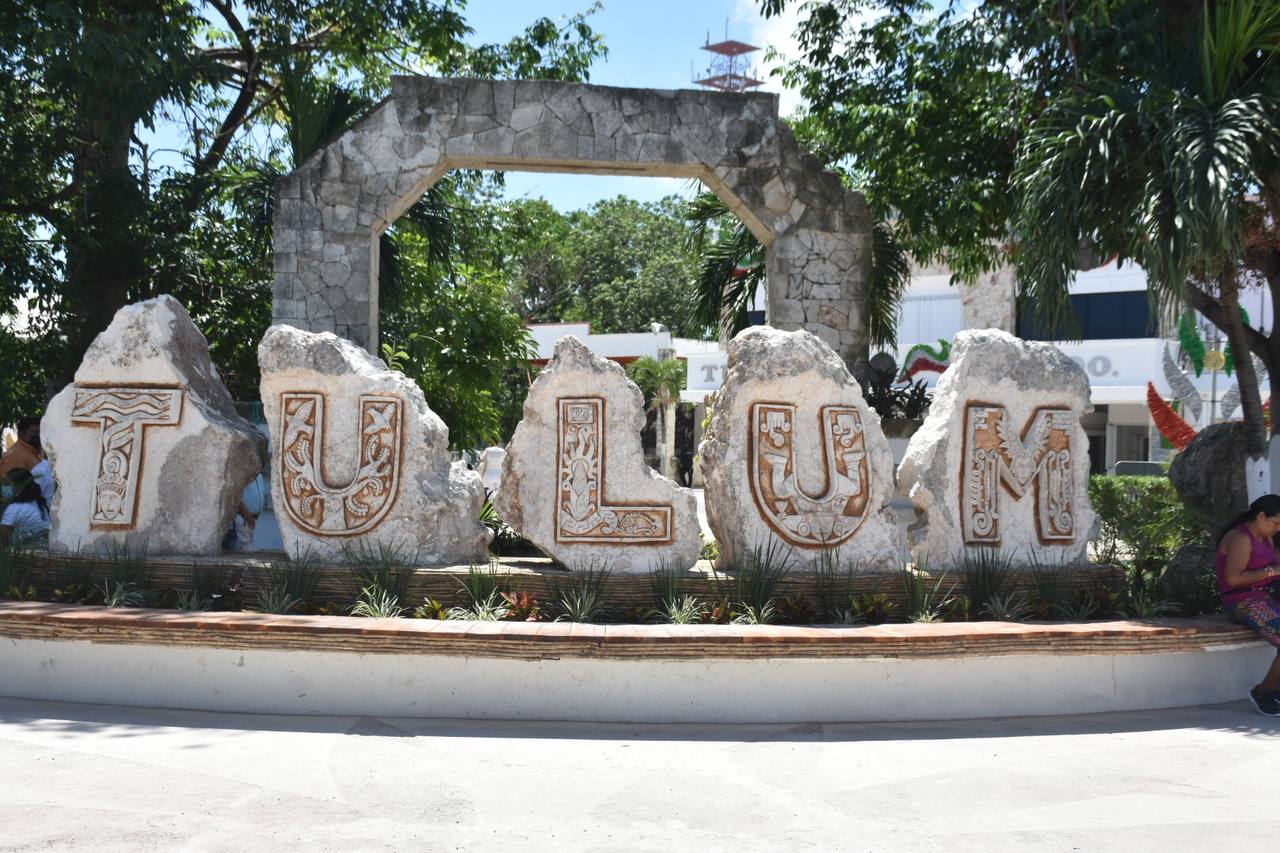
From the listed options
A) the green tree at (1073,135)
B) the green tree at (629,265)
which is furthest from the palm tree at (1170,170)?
the green tree at (629,265)

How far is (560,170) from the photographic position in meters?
11.2

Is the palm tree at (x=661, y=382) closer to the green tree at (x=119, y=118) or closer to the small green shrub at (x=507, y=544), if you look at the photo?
the green tree at (x=119, y=118)

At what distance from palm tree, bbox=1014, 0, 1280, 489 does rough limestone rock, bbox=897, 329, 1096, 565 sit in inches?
35.1

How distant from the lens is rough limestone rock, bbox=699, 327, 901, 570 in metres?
6.53

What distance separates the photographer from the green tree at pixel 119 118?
33.4 feet

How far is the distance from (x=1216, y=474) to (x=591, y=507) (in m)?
5.30

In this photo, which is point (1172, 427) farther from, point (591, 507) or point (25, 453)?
point (25, 453)

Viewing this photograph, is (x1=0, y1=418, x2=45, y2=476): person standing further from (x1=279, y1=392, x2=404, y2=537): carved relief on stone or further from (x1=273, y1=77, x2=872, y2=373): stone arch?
(x1=279, y1=392, x2=404, y2=537): carved relief on stone

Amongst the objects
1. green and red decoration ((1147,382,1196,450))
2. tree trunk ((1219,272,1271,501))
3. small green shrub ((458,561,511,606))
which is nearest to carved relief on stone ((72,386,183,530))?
small green shrub ((458,561,511,606))

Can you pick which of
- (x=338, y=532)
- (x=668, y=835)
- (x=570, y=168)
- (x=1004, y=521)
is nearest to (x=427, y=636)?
(x=338, y=532)

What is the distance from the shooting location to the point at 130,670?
18.7 ft

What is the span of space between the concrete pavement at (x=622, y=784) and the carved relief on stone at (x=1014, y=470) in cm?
135

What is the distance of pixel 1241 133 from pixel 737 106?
16.3ft

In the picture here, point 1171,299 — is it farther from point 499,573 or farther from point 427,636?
point 427,636
